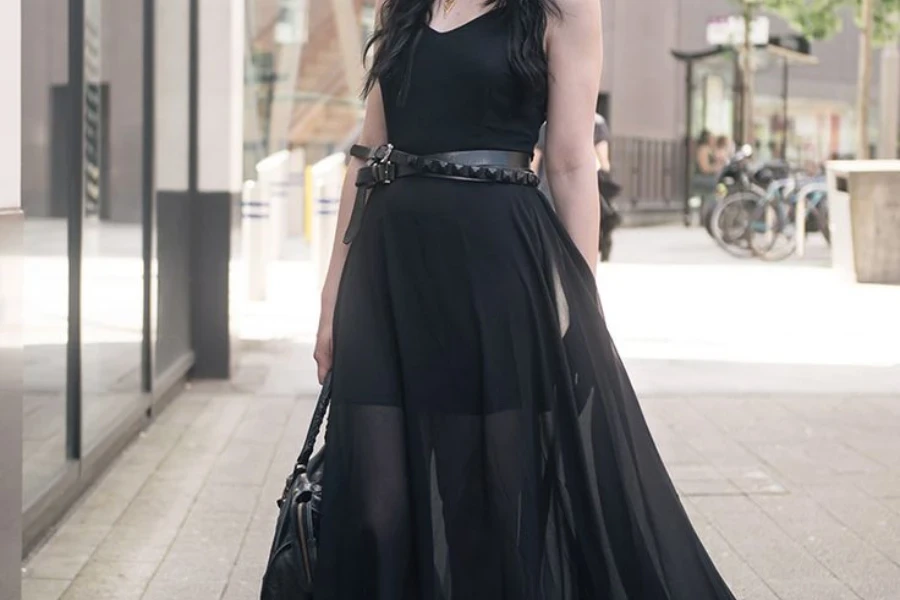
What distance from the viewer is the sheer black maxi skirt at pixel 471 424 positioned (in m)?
3.13

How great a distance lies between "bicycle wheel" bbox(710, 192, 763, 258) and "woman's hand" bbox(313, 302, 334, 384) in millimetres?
15707

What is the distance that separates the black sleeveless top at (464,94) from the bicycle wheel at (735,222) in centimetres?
1575

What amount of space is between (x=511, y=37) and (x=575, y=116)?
0.20 meters

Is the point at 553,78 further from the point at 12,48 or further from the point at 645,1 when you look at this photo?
the point at 645,1

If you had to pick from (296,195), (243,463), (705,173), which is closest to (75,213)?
(243,463)

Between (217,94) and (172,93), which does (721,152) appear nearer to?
(217,94)

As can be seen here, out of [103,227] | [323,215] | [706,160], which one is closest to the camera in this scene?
[103,227]

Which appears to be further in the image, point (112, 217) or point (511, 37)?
point (112, 217)

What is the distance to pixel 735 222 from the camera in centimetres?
1909

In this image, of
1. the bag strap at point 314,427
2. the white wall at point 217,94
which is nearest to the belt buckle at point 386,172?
the bag strap at point 314,427

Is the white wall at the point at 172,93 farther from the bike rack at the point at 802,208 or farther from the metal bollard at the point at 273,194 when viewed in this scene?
the bike rack at the point at 802,208

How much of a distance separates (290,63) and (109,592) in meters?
18.9

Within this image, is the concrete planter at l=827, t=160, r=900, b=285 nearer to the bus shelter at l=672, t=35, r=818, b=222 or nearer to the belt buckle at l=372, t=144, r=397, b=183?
the belt buckle at l=372, t=144, r=397, b=183

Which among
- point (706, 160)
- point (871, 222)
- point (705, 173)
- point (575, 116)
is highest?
point (706, 160)
